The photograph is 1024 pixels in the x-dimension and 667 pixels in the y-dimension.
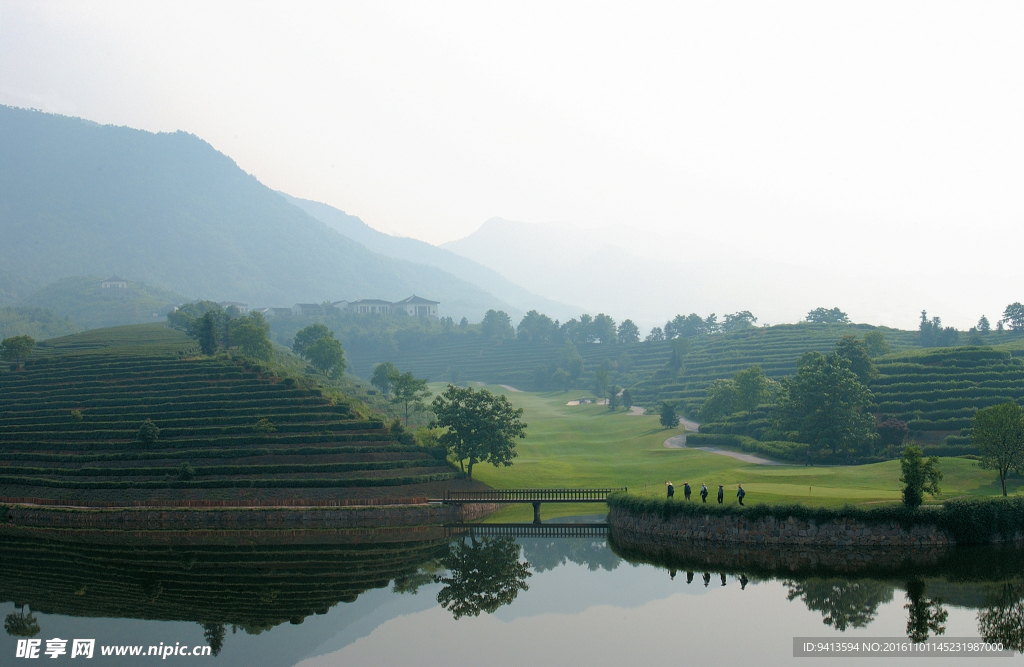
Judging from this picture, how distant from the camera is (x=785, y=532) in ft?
A: 158

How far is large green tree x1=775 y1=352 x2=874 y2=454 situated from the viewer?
7438cm

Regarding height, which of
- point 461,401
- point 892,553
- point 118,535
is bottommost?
point 118,535

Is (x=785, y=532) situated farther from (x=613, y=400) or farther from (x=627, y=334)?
(x=627, y=334)

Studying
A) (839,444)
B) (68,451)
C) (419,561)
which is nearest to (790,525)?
(419,561)

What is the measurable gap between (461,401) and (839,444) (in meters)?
37.5

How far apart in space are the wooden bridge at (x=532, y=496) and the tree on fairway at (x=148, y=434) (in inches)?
1121

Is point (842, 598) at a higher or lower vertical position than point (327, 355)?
lower

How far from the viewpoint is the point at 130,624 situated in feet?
119

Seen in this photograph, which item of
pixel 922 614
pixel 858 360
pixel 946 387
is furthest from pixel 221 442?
pixel 946 387

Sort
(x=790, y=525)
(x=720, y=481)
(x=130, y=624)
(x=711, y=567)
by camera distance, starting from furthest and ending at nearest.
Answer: (x=720, y=481) < (x=790, y=525) < (x=711, y=567) < (x=130, y=624)

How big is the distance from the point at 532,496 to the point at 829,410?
32.0m

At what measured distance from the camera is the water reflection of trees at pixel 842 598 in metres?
34.5

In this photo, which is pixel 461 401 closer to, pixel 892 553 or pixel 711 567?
pixel 711 567

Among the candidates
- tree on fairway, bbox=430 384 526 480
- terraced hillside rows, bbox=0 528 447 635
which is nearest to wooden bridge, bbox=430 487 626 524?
tree on fairway, bbox=430 384 526 480
